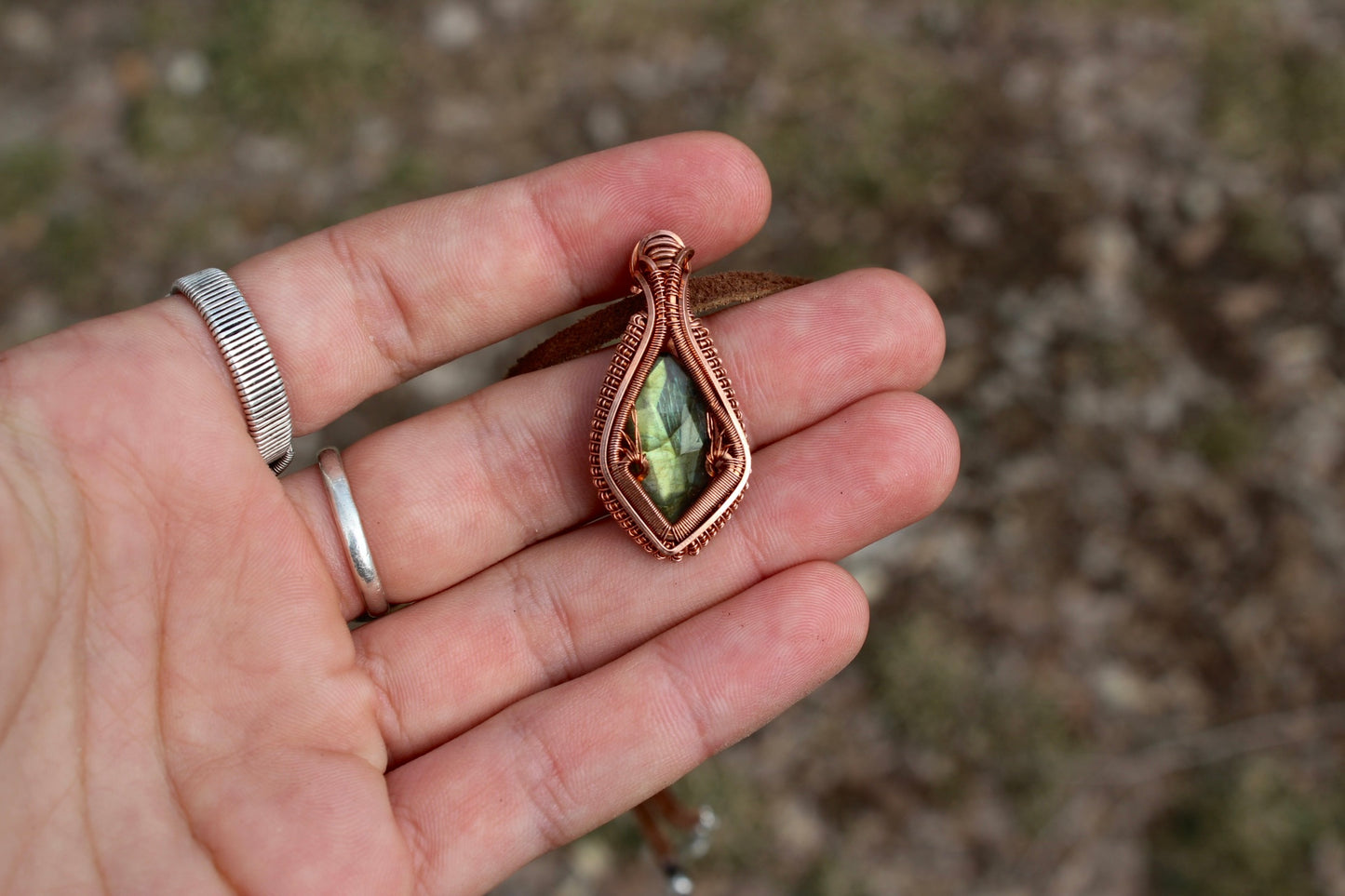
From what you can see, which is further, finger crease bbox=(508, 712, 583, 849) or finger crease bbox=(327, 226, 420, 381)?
finger crease bbox=(327, 226, 420, 381)

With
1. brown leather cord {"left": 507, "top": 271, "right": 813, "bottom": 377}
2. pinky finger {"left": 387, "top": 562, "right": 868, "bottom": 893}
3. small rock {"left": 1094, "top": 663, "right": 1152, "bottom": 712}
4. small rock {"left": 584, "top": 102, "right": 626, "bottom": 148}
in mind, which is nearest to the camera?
pinky finger {"left": 387, "top": 562, "right": 868, "bottom": 893}

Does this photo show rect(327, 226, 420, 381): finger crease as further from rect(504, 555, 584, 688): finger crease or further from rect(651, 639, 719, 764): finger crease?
rect(651, 639, 719, 764): finger crease

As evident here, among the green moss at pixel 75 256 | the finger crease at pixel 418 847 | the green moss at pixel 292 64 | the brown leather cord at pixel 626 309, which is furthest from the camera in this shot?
the green moss at pixel 292 64

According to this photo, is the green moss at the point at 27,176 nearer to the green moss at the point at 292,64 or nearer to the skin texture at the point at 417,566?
the green moss at the point at 292,64

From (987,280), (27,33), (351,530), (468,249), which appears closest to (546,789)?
(351,530)

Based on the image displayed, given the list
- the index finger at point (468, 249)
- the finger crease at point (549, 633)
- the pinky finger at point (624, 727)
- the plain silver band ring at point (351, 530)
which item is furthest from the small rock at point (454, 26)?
the pinky finger at point (624, 727)

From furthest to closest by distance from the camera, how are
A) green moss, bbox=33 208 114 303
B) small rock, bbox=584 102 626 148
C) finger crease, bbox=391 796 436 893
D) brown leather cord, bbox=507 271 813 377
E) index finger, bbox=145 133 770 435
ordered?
1. small rock, bbox=584 102 626 148
2. green moss, bbox=33 208 114 303
3. brown leather cord, bbox=507 271 813 377
4. index finger, bbox=145 133 770 435
5. finger crease, bbox=391 796 436 893

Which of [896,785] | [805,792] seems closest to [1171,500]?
[896,785]

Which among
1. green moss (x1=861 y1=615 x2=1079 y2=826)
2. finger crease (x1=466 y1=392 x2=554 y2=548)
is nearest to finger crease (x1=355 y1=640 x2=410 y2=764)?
finger crease (x1=466 y1=392 x2=554 y2=548)

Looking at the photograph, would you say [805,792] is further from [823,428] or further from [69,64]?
[69,64]
